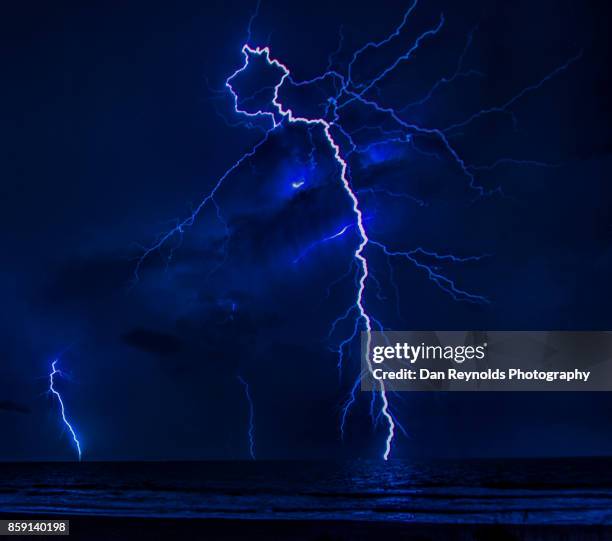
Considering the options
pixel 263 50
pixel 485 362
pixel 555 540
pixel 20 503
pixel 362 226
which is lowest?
pixel 555 540

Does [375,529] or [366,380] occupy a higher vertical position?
[366,380]

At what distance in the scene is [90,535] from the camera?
8430mm

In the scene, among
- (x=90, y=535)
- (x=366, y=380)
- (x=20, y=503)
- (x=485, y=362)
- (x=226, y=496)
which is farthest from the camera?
(x=226, y=496)

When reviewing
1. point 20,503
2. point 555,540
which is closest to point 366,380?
point 555,540

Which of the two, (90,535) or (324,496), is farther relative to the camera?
(324,496)

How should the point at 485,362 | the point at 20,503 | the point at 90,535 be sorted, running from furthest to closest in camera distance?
the point at 20,503 → the point at 485,362 → the point at 90,535

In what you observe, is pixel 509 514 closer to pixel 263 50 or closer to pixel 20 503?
pixel 20 503

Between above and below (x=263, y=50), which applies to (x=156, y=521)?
below

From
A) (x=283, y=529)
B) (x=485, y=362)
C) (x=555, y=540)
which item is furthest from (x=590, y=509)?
(x=283, y=529)

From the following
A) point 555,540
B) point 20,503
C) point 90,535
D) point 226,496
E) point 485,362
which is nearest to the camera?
point 555,540

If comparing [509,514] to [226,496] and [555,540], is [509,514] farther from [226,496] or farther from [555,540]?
[226,496]

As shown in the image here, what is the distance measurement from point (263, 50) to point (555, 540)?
12.5 meters

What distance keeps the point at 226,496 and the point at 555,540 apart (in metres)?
10.1

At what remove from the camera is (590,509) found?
36.6 feet
